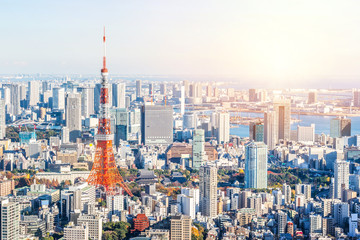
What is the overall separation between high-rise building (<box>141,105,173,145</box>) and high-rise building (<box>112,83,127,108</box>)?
18.3 feet

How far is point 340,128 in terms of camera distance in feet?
59.2

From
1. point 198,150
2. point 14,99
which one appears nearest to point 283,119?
point 198,150

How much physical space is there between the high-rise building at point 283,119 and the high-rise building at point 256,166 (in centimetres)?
541

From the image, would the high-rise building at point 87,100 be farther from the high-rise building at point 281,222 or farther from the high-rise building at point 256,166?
the high-rise building at point 281,222

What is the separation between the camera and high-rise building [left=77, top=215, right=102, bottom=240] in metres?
7.79

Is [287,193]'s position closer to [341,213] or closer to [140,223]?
[341,213]

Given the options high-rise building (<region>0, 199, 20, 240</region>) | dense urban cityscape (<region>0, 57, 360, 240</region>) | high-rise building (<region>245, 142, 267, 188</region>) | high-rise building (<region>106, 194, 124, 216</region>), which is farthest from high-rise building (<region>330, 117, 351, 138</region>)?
high-rise building (<region>0, 199, 20, 240</region>)

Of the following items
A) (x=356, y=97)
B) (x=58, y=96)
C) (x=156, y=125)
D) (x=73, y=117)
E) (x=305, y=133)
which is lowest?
(x=305, y=133)

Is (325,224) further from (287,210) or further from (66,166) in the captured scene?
(66,166)

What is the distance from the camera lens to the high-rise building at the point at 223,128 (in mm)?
18130

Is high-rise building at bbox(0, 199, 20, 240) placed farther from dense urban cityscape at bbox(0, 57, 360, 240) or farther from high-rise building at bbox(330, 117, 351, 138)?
high-rise building at bbox(330, 117, 351, 138)

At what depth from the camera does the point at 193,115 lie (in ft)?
69.2

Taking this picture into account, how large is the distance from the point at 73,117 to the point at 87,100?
4053 mm

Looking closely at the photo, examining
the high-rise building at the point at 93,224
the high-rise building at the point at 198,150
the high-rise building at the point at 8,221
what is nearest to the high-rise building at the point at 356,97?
the high-rise building at the point at 198,150
